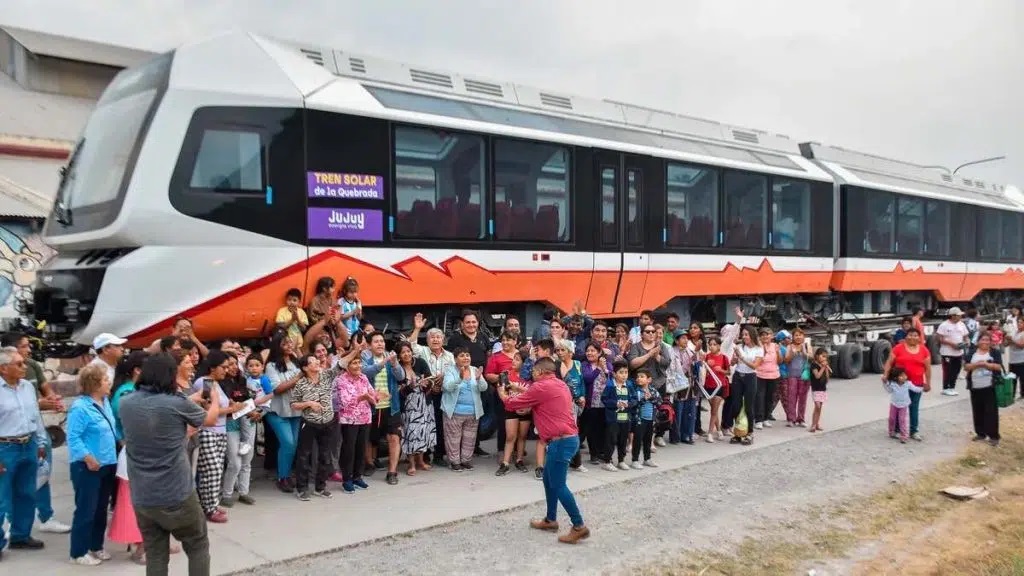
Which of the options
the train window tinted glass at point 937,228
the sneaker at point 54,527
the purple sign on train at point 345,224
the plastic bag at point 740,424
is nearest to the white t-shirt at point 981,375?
the plastic bag at point 740,424

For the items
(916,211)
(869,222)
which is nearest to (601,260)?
(869,222)

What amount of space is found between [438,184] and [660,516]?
4.49 meters

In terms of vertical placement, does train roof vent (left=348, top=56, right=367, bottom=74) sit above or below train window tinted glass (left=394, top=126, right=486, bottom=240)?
above

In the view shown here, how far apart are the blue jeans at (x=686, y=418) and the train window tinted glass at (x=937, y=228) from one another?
11.0 metres

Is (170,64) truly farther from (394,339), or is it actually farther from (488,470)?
(488,470)

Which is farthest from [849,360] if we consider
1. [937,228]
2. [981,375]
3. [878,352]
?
[981,375]

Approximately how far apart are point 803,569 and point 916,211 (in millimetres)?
14159

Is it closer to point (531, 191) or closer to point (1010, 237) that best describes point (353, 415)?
point (531, 191)

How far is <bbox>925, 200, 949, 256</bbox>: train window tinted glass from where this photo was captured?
18203mm

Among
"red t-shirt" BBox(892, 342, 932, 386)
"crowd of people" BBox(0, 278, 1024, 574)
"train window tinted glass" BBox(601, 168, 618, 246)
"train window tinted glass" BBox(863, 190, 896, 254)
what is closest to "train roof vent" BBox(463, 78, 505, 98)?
"train window tinted glass" BBox(601, 168, 618, 246)

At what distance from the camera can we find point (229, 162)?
313 inches

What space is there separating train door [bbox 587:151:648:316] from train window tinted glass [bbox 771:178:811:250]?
365 centimetres

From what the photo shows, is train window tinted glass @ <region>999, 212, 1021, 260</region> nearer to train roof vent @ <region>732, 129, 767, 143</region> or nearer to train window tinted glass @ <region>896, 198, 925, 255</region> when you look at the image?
train window tinted glass @ <region>896, 198, 925, 255</region>

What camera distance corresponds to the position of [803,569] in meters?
5.84
